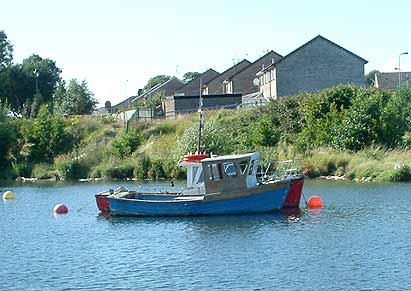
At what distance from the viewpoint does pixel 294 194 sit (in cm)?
4556

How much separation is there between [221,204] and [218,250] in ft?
31.0

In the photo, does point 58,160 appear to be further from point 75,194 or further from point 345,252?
point 345,252

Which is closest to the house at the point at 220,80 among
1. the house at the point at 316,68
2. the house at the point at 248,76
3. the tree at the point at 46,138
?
the house at the point at 248,76

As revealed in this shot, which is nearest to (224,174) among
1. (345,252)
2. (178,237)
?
(178,237)

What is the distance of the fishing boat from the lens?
43.9 meters

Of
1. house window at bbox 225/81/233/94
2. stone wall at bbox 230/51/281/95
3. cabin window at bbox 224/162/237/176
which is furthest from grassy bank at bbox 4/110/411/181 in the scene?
stone wall at bbox 230/51/281/95

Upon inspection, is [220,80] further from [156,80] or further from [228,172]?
[228,172]

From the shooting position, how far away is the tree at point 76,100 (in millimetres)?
125125

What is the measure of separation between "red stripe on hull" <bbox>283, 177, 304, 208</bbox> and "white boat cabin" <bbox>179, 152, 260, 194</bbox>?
2218 millimetres

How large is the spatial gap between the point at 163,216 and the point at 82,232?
5135 millimetres

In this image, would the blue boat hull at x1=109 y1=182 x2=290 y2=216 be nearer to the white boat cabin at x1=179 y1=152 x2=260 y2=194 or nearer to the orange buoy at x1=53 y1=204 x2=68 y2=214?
the white boat cabin at x1=179 y1=152 x2=260 y2=194

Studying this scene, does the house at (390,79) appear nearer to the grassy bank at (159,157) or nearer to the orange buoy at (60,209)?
the grassy bank at (159,157)

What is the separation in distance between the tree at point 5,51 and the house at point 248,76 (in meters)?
49.3

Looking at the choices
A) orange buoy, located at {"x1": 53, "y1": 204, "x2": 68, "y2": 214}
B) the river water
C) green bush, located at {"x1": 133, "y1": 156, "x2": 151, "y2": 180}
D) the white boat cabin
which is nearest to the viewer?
the river water
